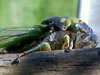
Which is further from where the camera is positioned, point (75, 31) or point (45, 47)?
point (75, 31)

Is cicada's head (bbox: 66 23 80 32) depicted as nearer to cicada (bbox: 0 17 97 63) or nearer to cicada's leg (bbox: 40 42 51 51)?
cicada (bbox: 0 17 97 63)

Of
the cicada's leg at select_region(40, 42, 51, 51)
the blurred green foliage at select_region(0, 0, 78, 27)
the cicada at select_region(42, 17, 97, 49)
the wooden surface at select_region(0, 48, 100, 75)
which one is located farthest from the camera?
the blurred green foliage at select_region(0, 0, 78, 27)

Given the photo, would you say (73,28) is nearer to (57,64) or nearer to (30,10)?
(57,64)

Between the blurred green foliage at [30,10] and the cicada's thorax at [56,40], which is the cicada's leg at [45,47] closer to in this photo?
the cicada's thorax at [56,40]

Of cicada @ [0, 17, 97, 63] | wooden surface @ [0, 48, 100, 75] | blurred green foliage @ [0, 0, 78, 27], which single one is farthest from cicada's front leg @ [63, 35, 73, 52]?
blurred green foliage @ [0, 0, 78, 27]

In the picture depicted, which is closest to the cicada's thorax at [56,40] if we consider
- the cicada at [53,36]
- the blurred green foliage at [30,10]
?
the cicada at [53,36]

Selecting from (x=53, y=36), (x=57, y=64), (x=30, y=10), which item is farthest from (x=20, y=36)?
(x=30, y=10)
